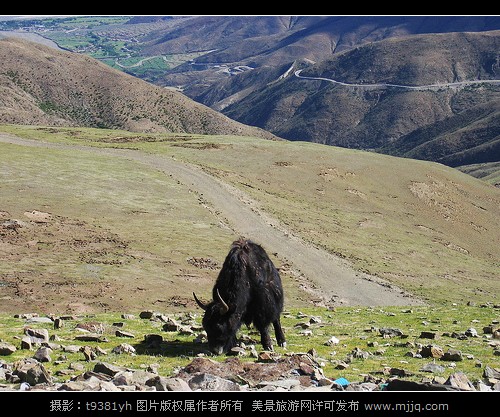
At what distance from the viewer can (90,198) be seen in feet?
160

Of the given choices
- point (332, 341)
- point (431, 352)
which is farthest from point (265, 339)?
point (431, 352)

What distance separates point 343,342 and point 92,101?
17862 centimetres

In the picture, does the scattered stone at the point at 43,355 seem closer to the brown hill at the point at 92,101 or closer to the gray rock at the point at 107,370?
the gray rock at the point at 107,370

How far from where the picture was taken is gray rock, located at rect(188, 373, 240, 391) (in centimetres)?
1057

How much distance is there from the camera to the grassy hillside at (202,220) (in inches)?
1283

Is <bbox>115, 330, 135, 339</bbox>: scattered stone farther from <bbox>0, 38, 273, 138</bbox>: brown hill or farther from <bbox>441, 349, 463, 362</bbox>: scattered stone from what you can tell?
<bbox>0, 38, 273, 138</bbox>: brown hill

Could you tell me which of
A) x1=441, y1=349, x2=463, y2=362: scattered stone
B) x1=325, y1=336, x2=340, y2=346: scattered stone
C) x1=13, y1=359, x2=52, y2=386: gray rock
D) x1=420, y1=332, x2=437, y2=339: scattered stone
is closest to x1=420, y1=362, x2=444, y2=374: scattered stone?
x1=441, y1=349, x2=463, y2=362: scattered stone

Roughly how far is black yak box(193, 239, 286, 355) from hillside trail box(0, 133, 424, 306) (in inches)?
707

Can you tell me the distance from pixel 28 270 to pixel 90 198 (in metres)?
→ 17.7

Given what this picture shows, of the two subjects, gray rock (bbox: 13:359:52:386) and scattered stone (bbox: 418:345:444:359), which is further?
scattered stone (bbox: 418:345:444:359)

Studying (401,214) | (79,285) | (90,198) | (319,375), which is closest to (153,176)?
(90,198)

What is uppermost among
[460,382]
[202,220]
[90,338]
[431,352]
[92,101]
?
[92,101]

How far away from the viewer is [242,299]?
604 inches

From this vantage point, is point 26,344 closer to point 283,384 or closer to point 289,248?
point 283,384
